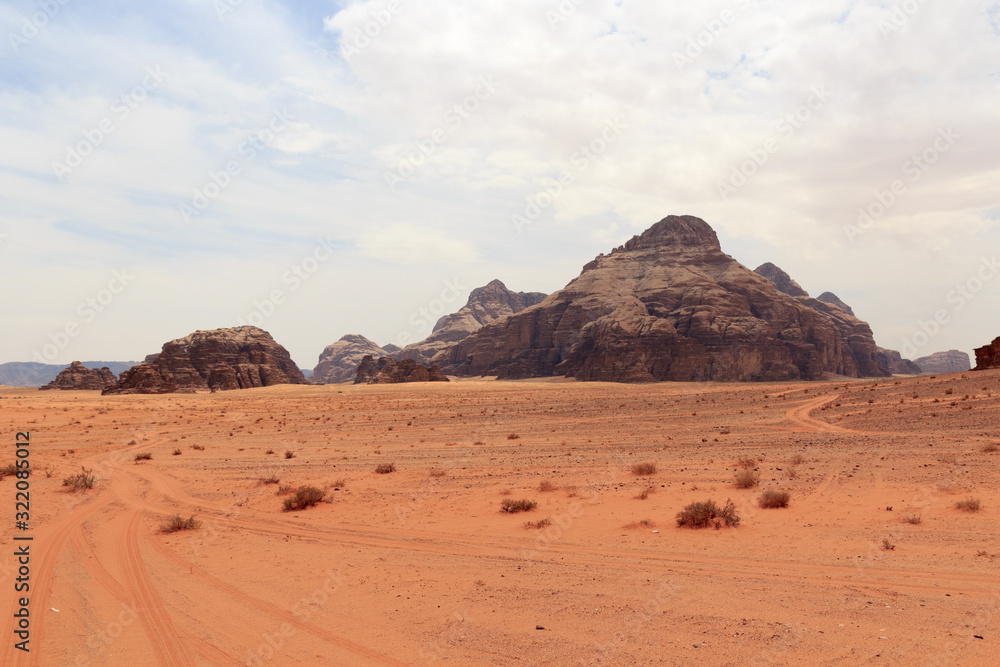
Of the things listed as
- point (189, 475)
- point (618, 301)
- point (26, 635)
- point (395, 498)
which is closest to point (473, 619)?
point (26, 635)

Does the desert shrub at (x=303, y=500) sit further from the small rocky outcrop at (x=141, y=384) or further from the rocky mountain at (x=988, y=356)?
the small rocky outcrop at (x=141, y=384)

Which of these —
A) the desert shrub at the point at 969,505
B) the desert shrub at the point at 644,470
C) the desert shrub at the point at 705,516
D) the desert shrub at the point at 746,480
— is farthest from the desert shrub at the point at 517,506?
the desert shrub at the point at 969,505

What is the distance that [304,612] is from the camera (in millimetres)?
7988

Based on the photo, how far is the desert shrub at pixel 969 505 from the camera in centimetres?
1102

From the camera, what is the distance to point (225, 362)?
358ft

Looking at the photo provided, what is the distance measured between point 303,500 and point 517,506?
5.70 m

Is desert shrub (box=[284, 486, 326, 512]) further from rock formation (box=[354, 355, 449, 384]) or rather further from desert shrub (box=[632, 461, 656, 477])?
rock formation (box=[354, 355, 449, 384])

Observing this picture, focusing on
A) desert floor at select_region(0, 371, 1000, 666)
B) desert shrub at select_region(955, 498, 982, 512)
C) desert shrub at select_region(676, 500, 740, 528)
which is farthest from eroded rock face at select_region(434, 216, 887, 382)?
desert shrub at select_region(676, 500, 740, 528)

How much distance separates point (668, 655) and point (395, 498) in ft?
33.3

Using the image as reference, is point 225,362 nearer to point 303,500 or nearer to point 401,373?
point 401,373

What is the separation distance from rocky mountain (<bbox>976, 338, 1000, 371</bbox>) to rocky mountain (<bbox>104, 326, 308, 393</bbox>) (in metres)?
106

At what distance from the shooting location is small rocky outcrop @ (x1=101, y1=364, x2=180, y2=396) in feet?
277

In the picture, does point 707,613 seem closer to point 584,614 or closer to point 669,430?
point 584,614

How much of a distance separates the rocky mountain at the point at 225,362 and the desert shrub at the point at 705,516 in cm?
9922
